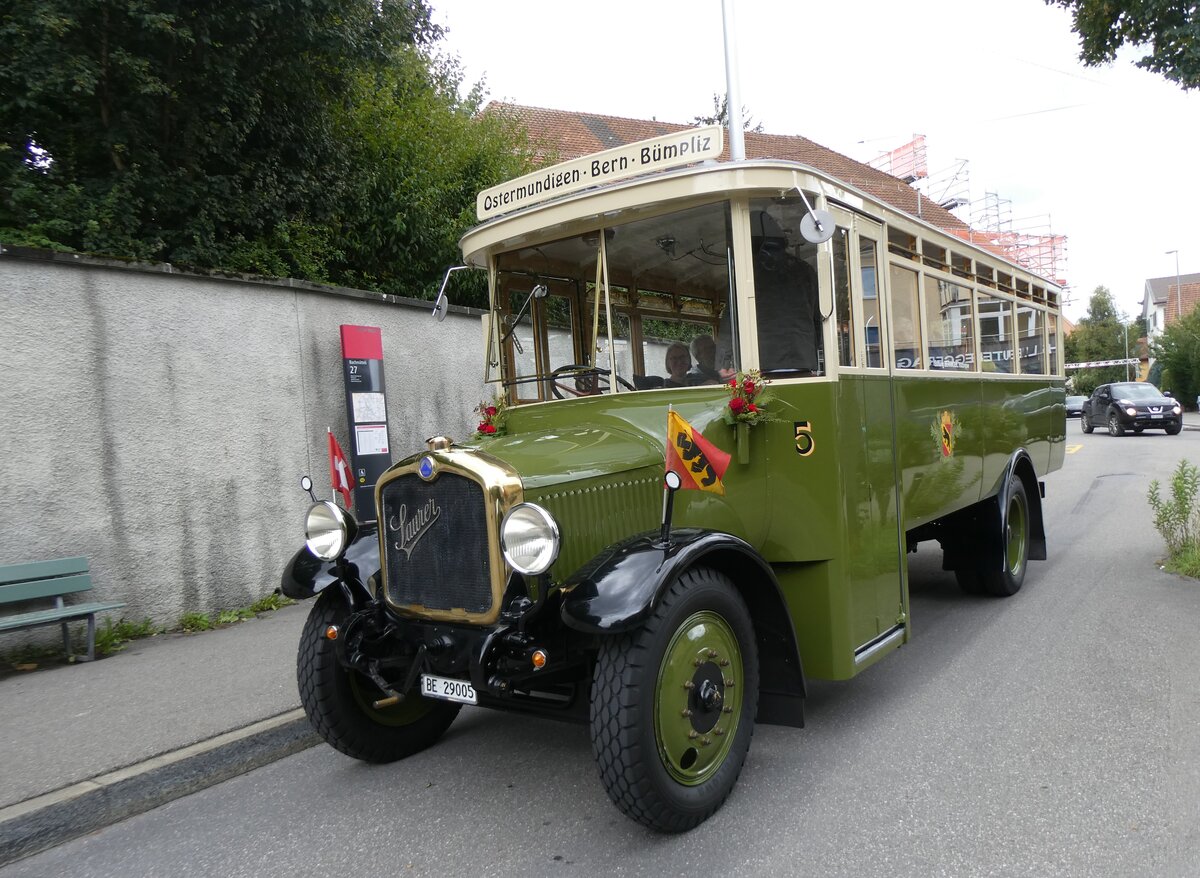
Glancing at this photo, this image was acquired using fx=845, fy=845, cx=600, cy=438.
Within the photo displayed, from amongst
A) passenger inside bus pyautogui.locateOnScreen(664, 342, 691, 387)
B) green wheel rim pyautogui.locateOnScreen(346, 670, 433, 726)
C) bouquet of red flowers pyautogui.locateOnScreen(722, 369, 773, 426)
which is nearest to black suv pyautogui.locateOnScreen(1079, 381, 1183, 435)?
passenger inside bus pyautogui.locateOnScreen(664, 342, 691, 387)

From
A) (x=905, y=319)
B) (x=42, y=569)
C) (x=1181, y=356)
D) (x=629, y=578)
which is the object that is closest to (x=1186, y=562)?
(x=905, y=319)

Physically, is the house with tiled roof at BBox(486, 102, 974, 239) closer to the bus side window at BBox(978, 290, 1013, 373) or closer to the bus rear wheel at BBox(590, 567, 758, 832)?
the bus side window at BBox(978, 290, 1013, 373)

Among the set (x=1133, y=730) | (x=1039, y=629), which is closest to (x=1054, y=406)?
(x=1039, y=629)

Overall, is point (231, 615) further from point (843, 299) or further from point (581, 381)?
point (843, 299)

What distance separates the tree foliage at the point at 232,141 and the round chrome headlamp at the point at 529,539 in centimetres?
576

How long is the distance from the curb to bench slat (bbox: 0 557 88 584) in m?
2.22

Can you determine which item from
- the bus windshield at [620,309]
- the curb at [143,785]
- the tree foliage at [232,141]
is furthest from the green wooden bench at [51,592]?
the bus windshield at [620,309]

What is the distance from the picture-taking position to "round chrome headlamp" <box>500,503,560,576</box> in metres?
2.99

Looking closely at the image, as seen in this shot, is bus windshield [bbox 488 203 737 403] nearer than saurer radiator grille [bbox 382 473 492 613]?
No

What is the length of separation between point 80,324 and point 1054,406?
8.45 metres

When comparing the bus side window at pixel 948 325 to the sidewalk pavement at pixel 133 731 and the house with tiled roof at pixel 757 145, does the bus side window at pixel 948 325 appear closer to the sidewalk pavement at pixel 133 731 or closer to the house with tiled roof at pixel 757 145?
the sidewalk pavement at pixel 133 731

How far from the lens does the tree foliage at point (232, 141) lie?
7301 millimetres

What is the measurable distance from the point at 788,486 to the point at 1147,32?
673cm

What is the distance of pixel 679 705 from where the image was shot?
3160mm
